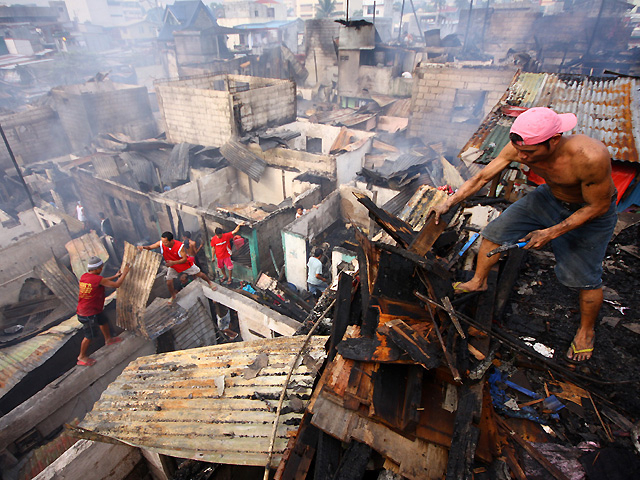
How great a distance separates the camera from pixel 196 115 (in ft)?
54.9

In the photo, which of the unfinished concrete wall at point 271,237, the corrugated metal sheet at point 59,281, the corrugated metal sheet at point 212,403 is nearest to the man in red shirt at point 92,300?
the corrugated metal sheet at point 212,403

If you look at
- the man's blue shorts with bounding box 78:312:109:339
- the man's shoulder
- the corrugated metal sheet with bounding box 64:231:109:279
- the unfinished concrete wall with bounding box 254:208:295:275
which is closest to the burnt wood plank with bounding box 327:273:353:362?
the man's shoulder

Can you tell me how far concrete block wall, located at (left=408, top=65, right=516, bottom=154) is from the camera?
57.8 ft

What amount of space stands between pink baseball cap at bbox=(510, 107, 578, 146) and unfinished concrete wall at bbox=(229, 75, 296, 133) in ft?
48.8

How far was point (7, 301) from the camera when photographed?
35.7 feet

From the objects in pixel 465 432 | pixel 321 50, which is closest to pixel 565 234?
pixel 465 432

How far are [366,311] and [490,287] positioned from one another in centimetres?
137

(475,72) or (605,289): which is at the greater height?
(475,72)

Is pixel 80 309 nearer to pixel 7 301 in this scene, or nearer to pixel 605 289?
pixel 7 301

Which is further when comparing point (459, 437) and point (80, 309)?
point (80, 309)

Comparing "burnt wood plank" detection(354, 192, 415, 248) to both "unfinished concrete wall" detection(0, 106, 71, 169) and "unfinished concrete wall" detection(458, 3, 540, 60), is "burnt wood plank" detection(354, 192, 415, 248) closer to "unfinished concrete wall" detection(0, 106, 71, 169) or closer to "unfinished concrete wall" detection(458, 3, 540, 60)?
"unfinished concrete wall" detection(0, 106, 71, 169)

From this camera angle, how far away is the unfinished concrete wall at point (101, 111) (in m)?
22.4

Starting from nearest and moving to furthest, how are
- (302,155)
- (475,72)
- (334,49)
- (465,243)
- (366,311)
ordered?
(366,311) < (465,243) < (302,155) < (475,72) < (334,49)

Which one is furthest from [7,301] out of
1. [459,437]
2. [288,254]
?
[459,437]
